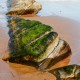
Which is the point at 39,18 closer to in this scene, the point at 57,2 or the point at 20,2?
the point at 20,2

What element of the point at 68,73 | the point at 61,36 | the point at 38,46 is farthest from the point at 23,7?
the point at 68,73

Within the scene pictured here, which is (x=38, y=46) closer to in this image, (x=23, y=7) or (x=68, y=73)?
(x=68, y=73)

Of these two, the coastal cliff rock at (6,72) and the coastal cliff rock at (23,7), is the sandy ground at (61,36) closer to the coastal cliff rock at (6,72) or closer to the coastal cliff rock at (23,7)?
the coastal cliff rock at (6,72)

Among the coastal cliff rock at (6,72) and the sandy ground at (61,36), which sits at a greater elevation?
the coastal cliff rock at (6,72)

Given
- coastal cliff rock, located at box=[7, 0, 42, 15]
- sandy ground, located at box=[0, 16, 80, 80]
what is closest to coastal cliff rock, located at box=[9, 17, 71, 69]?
sandy ground, located at box=[0, 16, 80, 80]

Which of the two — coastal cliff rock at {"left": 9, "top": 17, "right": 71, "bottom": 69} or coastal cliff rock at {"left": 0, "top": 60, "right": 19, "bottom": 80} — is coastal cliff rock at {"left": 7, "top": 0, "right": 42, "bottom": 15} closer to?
coastal cliff rock at {"left": 9, "top": 17, "right": 71, "bottom": 69}

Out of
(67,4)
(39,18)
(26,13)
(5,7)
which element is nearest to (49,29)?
(39,18)

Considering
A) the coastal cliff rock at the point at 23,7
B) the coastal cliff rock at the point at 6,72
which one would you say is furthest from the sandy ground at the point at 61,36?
the coastal cliff rock at the point at 23,7
